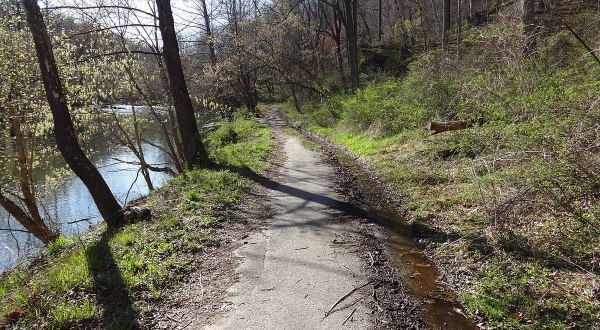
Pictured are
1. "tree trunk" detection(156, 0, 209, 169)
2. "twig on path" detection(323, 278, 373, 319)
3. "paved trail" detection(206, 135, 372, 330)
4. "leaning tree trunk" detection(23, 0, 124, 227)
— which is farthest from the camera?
"tree trunk" detection(156, 0, 209, 169)

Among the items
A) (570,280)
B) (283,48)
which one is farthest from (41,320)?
(283,48)

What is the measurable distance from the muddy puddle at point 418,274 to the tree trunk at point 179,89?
566 centimetres

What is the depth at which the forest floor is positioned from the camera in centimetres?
430

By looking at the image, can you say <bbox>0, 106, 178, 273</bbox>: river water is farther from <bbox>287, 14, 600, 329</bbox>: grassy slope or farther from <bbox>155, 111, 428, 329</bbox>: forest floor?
<bbox>287, 14, 600, 329</bbox>: grassy slope

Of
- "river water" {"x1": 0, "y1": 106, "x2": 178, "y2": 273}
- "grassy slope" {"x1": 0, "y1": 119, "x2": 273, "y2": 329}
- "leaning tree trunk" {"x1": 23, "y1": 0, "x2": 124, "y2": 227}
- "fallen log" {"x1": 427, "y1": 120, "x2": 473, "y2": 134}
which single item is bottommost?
"river water" {"x1": 0, "y1": 106, "x2": 178, "y2": 273}

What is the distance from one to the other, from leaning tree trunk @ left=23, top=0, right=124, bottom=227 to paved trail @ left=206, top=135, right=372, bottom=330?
314 cm

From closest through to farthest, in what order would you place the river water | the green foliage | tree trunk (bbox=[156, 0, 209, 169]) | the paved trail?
1. the paved trail
2. tree trunk (bbox=[156, 0, 209, 169])
3. the river water
4. the green foliage

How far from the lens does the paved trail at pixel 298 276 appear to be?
4266mm

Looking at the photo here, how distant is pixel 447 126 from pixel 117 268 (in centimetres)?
935

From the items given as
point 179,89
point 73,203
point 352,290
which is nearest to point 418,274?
point 352,290

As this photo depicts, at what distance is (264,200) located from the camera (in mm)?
8805

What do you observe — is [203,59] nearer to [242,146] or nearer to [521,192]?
[242,146]

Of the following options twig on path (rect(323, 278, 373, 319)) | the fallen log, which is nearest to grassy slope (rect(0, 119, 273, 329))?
twig on path (rect(323, 278, 373, 319))

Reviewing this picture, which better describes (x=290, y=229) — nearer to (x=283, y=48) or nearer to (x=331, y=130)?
(x=331, y=130)
